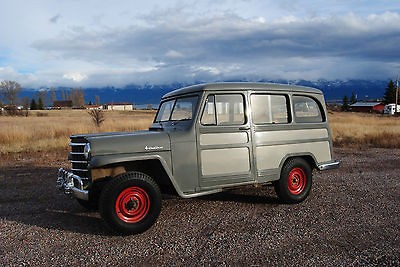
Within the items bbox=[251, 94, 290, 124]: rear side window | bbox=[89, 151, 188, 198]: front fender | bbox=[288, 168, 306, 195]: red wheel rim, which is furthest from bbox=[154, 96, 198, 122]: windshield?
bbox=[288, 168, 306, 195]: red wheel rim

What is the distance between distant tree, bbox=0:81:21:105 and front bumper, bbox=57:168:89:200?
108m

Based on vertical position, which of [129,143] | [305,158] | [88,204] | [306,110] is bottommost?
[88,204]

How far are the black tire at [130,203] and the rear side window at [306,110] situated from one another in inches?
125

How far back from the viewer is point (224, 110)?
21.2 feet

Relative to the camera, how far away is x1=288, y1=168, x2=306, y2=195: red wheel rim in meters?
7.24

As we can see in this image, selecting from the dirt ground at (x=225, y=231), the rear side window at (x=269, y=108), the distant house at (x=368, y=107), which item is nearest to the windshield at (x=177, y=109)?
the rear side window at (x=269, y=108)

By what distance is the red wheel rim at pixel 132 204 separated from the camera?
219 inches

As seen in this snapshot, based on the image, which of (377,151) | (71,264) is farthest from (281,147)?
(377,151)

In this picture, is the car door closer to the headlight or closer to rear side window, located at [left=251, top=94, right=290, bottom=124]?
rear side window, located at [left=251, top=94, right=290, bottom=124]

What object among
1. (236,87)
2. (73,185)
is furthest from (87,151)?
(236,87)

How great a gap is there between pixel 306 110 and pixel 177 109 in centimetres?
253

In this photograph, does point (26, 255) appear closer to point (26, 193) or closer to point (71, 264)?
point (71, 264)

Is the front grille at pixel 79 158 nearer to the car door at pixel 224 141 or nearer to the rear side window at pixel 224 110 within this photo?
the car door at pixel 224 141

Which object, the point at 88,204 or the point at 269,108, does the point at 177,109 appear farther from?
the point at 88,204
